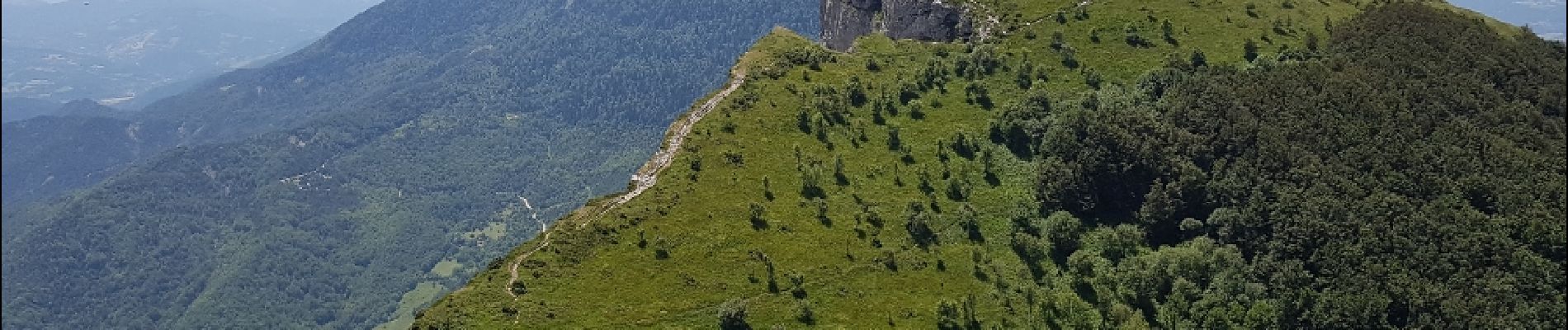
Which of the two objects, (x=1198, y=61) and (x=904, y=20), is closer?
(x=1198, y=61)

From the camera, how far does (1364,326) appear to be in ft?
246

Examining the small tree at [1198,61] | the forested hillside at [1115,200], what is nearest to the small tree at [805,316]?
the forested hillside at [1115,200]

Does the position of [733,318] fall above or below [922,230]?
above

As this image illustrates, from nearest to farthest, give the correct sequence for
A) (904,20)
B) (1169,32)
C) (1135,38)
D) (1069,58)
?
(1069,58) → (1135,38) → (1169,32) → (904,20)

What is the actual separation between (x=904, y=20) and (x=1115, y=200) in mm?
53660

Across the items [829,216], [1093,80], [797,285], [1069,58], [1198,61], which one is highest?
[1069,58]

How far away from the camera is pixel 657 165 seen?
10438 centimetres

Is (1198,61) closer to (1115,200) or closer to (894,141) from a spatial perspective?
(1115,200)

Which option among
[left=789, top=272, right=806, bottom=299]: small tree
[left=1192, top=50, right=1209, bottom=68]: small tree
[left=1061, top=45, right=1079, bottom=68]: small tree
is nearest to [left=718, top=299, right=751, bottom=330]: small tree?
[left=789, top=272, right=806, bottom=299]: small tree

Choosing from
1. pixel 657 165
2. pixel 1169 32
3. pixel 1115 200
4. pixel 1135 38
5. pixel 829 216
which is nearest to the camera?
pixel 829 216

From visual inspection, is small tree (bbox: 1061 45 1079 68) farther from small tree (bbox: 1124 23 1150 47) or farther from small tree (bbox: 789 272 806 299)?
small tree (bbox: 789 272 806 299)

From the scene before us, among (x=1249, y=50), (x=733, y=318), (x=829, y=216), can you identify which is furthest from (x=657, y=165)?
(x=1249, y=50)

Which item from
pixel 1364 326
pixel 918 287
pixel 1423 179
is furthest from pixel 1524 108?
pixel 918 287

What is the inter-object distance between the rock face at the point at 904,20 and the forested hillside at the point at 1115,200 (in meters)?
16.5
